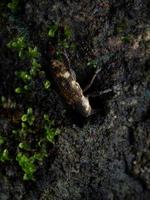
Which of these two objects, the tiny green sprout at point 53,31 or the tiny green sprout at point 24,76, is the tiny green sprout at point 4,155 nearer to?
the tiny green sprout at point 24,76

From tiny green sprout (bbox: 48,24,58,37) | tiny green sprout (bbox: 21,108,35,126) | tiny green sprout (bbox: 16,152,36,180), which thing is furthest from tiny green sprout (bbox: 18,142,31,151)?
tiny green sprout (bbox: 48,24,58,37)

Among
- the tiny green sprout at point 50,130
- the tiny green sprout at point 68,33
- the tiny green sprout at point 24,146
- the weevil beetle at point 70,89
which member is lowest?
the tiny green sprout at point 24,146

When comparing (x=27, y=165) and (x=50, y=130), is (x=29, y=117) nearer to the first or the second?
(x=50, y=130)

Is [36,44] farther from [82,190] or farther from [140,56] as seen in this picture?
[82,190]

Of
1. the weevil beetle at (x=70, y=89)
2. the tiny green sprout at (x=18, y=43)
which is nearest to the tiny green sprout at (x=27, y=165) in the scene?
the weevil beetle at (x=70, y=89)

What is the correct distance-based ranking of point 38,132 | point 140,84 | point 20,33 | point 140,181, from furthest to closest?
point 20,33 → point 38,132 → point 140,84 → point 140,181

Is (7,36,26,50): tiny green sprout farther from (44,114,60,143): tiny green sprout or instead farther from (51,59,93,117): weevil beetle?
(44,114,60,143): tiny green sprout

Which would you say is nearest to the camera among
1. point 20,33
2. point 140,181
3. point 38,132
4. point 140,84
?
point 140,181

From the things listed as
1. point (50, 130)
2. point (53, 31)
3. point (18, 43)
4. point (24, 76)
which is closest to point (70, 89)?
point (50, 130)

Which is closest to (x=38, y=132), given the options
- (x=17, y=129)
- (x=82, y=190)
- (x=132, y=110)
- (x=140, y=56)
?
(x=17, y=129)
